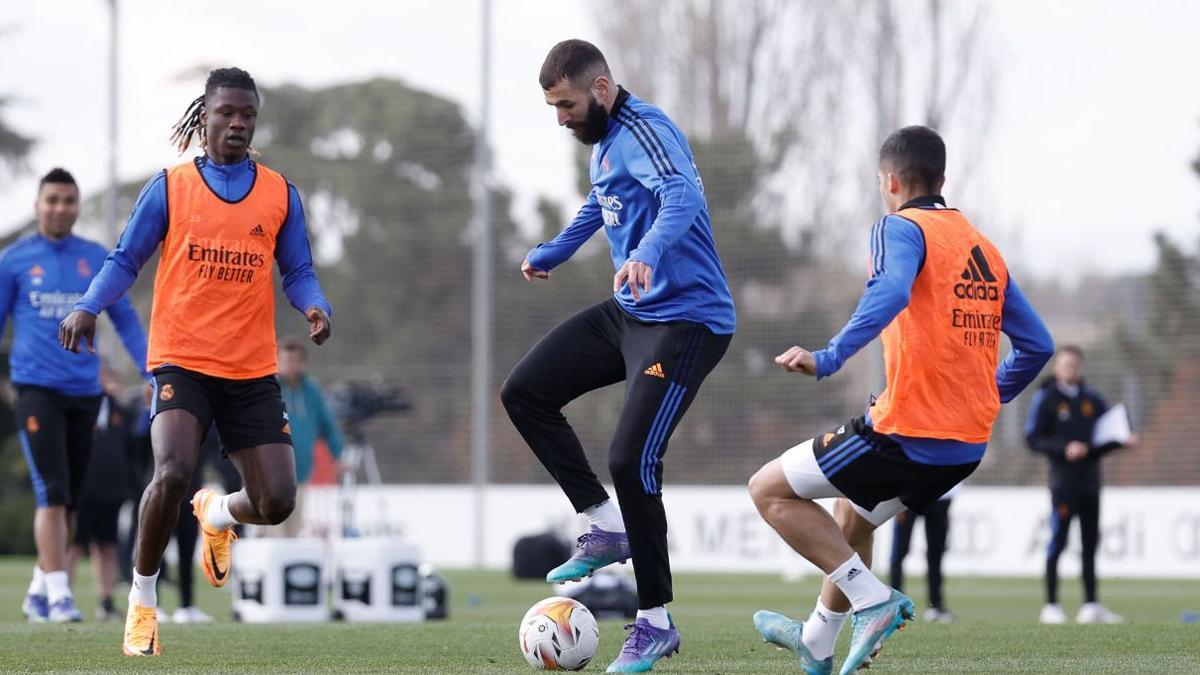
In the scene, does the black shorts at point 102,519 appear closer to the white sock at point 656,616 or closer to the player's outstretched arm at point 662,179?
the white sock at point 656,616

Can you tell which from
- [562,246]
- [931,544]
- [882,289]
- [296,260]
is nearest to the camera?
[882,289]

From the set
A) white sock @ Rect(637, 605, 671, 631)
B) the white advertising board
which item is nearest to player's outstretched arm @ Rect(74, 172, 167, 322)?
white sock @ Rect(637, 605, 671, 631)

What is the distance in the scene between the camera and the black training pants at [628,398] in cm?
698

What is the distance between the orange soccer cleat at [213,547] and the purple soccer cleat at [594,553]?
4.90ft

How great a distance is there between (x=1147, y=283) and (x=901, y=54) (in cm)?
749

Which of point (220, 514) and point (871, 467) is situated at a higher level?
point (871, 467)

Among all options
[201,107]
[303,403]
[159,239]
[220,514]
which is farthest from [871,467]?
[303,403]

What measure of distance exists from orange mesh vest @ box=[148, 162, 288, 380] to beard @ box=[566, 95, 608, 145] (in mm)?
1445

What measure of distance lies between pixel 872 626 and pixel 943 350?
0.94m

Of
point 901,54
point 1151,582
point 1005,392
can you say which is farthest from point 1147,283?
point 1005,392

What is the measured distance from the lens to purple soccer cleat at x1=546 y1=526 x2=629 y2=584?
7.23 meters

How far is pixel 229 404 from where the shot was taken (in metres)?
7.70

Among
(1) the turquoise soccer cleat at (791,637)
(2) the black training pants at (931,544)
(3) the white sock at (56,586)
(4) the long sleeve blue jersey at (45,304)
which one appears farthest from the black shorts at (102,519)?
(1) the turquoise soccer cleat at (791,637)

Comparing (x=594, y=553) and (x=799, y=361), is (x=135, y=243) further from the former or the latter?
(x=799, y=361)
